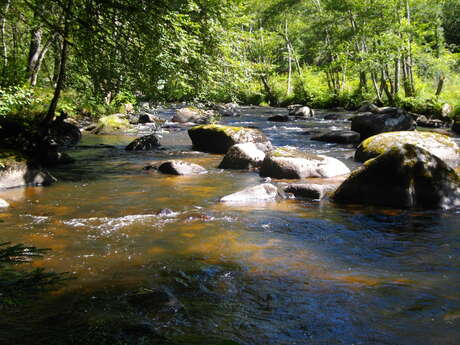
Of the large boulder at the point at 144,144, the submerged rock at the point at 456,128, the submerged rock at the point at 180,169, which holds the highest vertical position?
the submerged rock at the point at 456,128

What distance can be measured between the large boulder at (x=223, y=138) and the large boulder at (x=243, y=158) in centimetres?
218

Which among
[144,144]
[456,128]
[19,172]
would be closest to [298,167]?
[19,172]

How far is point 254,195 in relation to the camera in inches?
332

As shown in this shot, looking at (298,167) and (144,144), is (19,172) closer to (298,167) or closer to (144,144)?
(298,167)

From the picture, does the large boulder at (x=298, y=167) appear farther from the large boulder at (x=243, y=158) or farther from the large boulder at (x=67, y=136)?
the large boulder at (x=67, y=136)

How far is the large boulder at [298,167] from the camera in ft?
34.5

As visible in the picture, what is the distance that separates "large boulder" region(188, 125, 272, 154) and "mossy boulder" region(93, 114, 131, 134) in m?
6.17

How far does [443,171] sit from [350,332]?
5198 mm

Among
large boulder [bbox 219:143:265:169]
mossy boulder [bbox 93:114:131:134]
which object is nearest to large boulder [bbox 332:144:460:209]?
large boulder [bbox 219:143:265:169]

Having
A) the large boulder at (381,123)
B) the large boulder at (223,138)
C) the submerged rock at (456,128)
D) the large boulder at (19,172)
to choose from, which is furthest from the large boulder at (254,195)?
the submerged rock at (456,128)

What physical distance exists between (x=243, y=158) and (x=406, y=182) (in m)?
4.79

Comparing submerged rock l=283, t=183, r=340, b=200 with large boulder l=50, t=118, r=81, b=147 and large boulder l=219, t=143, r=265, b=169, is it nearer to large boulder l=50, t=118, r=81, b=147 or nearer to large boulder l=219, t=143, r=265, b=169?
large boulder l=219, t=143, r=265, b=169

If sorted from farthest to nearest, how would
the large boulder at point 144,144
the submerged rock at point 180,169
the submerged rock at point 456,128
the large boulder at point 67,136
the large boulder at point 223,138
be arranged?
the submerged rock at point 456,128 → the large boulder at point 67,136 → the large boulder at point 144,144 → the large boulder at point 223,138 → the submerged rock at point 180,169

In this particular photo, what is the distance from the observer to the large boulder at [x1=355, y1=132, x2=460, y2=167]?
11523 mm
